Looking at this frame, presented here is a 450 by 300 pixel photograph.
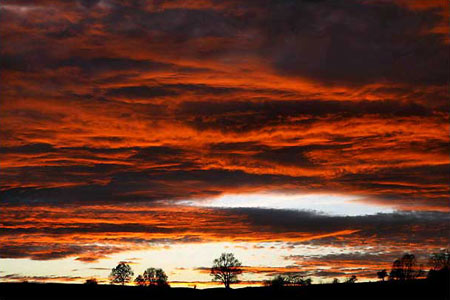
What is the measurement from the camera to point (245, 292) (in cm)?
7462

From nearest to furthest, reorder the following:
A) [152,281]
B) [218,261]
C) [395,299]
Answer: [395,299] < [218,261] < [152,281]

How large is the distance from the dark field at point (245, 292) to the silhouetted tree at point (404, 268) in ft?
222

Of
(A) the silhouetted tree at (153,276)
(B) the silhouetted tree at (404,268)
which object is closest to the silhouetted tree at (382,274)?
(B) the silhouetted tree at (404,268)


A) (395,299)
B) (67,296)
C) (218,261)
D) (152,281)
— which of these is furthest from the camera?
(152,281)

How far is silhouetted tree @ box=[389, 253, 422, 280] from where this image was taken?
140625 mm

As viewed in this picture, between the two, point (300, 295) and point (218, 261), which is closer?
point (300, 295)

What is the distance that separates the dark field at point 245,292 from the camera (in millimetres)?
69812

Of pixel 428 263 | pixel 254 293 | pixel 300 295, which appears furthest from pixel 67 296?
pixel 428 263

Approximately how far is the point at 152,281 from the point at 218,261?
25.7m

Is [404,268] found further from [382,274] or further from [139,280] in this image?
[139,280]

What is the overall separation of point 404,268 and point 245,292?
3184 inches

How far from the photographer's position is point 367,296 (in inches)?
2734

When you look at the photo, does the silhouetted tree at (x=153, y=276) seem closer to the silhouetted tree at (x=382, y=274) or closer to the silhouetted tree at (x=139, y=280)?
the silhouetted tree at (x=139, y=280)

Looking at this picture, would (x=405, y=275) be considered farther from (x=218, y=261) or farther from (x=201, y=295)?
(x=201, y=295)
